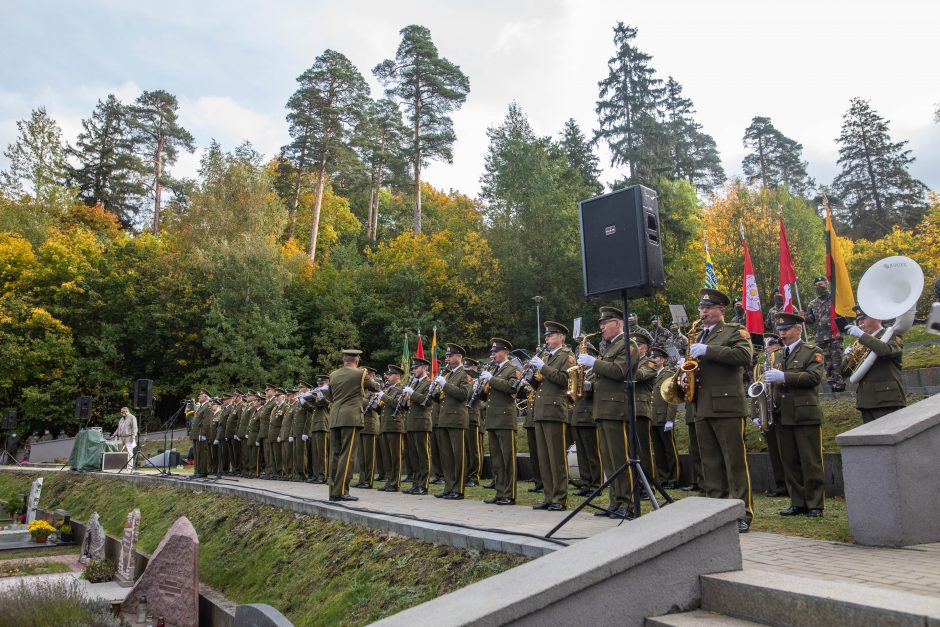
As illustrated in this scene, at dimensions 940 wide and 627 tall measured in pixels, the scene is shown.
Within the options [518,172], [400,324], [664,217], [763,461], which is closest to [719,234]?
[664,217]

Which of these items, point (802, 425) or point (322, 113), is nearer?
point (802, 425)

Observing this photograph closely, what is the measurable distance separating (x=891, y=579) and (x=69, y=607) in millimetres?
8779

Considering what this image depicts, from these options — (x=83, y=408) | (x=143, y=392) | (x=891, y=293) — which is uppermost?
(x=143, y=392)

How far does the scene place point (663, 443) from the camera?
1054 centimetres

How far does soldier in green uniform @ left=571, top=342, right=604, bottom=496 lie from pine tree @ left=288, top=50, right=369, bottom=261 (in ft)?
126

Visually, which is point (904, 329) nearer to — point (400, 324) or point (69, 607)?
point (69, 607)

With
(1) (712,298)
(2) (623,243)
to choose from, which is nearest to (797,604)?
(2) (623,243)

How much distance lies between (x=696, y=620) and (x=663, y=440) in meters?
7.17

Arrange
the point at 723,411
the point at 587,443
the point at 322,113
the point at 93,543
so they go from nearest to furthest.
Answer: the point at 723,411 < the point at 587,443 < the point at 93,543 < the point at 322,113

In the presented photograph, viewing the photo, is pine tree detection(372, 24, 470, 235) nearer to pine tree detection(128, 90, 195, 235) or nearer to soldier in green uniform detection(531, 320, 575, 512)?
pine tree detection(128, 90, 195, 235)

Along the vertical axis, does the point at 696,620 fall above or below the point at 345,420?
below

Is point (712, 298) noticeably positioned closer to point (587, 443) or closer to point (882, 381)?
point (882, 381)

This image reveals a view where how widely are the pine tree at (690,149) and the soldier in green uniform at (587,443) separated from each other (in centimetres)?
4947

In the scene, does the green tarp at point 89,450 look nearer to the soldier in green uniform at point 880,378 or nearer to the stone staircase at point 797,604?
the soldier in green uniform at point 880,378
